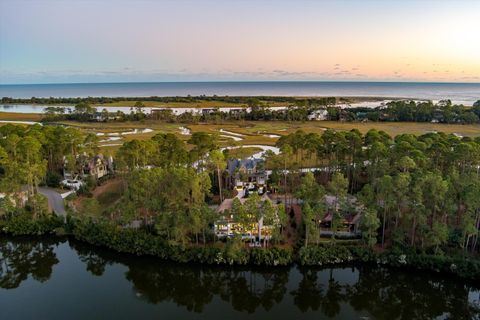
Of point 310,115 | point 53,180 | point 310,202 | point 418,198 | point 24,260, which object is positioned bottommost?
point 24,260

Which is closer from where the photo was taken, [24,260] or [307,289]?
[307,289]

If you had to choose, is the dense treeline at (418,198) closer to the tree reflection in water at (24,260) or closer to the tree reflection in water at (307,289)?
the tree reflection in water at (307,289)

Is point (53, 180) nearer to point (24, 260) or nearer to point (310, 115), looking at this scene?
point (24, 260)

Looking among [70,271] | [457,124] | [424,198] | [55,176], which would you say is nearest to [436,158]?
[424,198]

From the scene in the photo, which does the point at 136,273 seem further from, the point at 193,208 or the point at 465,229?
Answer: the point at 465,229

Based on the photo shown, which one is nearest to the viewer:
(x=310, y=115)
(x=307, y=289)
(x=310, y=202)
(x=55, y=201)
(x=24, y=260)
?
(x=307, y=289)

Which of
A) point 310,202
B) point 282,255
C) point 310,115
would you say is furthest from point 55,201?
point 310,115

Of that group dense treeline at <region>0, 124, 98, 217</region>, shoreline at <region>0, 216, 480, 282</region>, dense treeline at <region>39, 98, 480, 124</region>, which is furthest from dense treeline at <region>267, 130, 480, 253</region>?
dense treeline at <region>39, 98, 480, 124</region>
